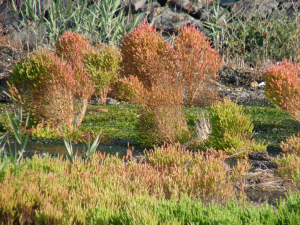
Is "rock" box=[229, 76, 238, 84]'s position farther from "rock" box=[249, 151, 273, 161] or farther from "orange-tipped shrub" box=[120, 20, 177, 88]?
"rock" box=[249, 151, 273, 161]

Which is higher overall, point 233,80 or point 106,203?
point 106,203

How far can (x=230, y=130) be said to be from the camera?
5867 millimetres

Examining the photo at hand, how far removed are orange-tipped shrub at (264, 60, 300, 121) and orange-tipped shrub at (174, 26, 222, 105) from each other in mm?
3416

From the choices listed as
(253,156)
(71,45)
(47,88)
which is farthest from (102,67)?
(253,156)

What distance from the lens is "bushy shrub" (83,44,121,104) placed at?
419 inches

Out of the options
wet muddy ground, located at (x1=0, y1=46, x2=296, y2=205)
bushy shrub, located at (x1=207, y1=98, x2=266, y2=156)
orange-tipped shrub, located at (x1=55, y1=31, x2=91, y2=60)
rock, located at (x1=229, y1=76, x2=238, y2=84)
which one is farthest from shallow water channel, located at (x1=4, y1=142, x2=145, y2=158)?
rock, located at (x1=229, y1=76, x2=238, y2=84)

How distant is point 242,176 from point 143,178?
4.76ft

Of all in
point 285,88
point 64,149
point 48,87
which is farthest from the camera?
point 48,87

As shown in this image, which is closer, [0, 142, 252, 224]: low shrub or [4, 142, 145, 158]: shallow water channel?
[0, 142, 252, 224]: low shrub

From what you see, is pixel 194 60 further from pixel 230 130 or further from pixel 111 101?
pixel 230 130

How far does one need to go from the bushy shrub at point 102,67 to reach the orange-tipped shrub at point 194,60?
2.09m

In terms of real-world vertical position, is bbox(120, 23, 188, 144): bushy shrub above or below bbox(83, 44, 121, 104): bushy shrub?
above

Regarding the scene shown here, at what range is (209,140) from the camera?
617 cm

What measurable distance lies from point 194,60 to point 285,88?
392cm
